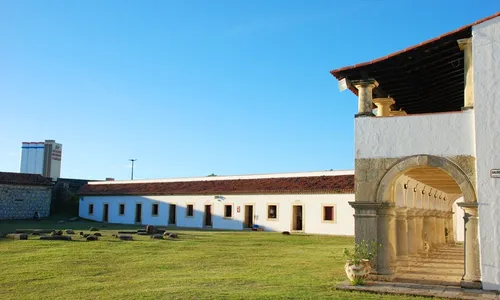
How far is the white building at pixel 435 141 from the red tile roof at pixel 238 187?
629 inches

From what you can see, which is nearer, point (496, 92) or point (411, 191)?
point (496, 92)

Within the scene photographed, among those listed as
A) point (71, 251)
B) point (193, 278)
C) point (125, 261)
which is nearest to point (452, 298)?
point (193, 278)

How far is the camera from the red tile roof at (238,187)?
29.0 metres

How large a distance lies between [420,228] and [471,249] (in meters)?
6.24

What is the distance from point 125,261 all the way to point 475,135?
9.72 m

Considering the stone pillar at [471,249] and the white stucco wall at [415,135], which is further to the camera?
the white stucco wall at [415,135]

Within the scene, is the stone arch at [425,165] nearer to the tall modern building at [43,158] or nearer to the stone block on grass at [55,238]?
the stone block on grass at [55,238]

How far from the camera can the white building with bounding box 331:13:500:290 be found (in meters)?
9.39

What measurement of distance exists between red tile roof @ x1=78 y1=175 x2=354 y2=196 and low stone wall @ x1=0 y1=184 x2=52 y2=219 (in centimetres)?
425

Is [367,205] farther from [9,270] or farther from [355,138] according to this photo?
[9,270]

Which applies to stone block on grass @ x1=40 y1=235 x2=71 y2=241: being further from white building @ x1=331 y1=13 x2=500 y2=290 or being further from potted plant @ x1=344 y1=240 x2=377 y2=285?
white building @ x1=331 y1=13 x2=500 y2=290

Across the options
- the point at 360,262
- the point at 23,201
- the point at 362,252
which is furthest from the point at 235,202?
the point at 360,262

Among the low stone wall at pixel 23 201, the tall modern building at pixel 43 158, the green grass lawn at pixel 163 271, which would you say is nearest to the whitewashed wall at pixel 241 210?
the low stone wall at pixel 23 201

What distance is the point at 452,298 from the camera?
8711 millimetres
